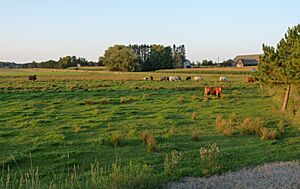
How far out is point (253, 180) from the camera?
805cm

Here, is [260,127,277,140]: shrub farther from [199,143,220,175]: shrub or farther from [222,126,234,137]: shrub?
[199,143,220,175]: shrub

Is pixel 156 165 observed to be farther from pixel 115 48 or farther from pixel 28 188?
pixel 115 48

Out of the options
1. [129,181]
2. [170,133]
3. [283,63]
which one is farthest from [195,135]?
[283,63]

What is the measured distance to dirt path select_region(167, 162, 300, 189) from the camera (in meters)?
7.62

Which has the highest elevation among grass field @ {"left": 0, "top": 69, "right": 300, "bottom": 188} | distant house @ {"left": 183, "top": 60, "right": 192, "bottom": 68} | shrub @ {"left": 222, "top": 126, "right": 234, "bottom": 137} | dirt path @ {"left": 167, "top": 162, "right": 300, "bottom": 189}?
distant house @ {"left": 183, "top": 60, "right": 192, "bottom": 68}

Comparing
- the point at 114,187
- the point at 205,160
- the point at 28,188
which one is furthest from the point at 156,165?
the point at 28,188

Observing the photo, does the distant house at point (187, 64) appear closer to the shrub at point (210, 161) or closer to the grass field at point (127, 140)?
the grass field at point (127, 140)

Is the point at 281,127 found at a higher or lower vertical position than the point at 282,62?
lower

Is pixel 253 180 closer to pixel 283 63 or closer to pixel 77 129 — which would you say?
pixel 77 129

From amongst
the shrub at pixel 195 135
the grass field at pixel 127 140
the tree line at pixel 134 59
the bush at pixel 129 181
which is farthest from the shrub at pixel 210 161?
the tree line at pixel 134 59

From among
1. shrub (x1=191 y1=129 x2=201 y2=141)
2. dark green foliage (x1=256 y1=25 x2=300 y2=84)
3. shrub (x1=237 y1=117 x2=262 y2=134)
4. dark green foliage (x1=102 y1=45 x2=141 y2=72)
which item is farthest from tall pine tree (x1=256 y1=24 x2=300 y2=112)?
dark green foliage (x1=102 y1=45 x2=141 y2=72)

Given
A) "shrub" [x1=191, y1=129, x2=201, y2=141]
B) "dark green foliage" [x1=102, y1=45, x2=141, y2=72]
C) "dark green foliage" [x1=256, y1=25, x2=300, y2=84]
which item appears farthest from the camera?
"dark green foliage" [x1=102, y1=45, x2=141, y2=72]

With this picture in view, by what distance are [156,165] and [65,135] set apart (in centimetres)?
567

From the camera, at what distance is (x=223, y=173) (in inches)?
345
